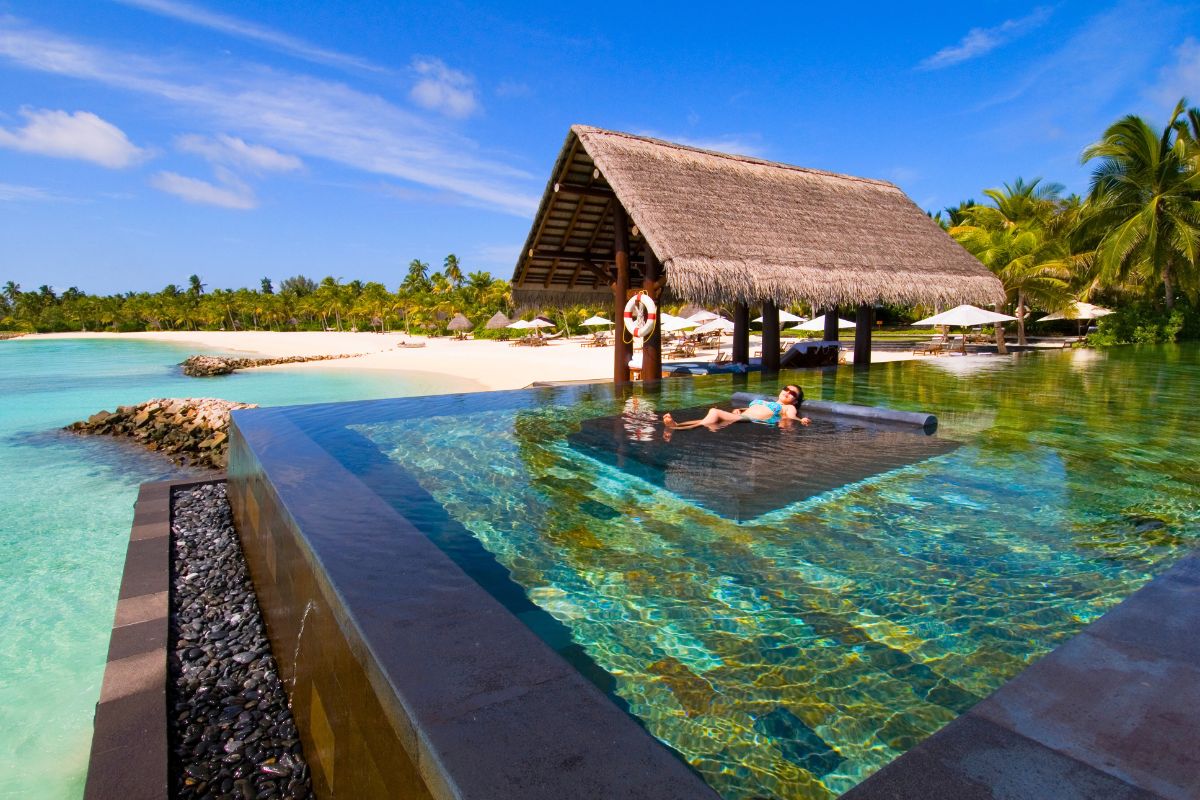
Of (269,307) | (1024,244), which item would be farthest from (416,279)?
(1024,244)

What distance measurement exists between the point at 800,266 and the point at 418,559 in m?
9.32

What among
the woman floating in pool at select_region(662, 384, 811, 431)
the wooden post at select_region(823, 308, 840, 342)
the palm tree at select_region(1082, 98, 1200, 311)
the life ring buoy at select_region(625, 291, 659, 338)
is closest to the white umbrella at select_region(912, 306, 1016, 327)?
the palm tree at select_region(1082, 98, 1200, 311)

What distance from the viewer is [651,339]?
34.6ft

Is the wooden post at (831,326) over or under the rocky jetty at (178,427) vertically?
over

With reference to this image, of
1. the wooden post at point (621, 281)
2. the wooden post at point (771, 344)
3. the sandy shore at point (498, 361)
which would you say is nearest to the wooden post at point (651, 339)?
the wooden post at point (621, 281)

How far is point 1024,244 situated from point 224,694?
2808 centimetres

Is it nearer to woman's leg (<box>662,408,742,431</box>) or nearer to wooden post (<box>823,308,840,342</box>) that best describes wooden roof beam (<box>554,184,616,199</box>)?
woman's leg (<box>662,408,742,431</box>)

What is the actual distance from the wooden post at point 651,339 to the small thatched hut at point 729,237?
0.13ft

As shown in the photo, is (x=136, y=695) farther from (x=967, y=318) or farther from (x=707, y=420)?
(x=967, y=318)

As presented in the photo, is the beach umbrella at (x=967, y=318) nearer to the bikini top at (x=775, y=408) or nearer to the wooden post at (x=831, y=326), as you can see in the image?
the wooden post at (x=831, y=326)

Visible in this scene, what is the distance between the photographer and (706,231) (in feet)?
32.2

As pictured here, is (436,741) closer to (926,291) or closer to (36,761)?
(36,761)

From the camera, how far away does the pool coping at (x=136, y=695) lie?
111 inches

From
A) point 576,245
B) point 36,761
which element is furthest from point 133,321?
point 36,761
